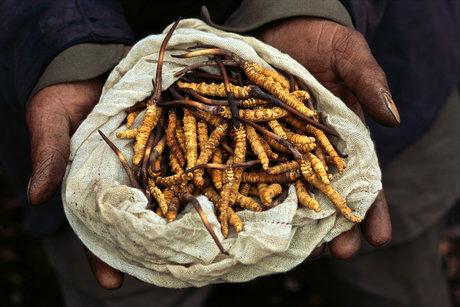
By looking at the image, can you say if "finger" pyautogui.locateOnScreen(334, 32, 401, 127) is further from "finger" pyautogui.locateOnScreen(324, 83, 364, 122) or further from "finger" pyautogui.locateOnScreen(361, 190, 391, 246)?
"finger" pyautogui.locateOnScreen(361, 190, 391, 246)

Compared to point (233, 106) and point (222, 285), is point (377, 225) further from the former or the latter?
point (222, 285)

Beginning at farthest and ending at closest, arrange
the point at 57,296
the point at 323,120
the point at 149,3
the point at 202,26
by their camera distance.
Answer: the point at 57,296 < the point at 149,3 < the point at 202,26 < the point at 323,120

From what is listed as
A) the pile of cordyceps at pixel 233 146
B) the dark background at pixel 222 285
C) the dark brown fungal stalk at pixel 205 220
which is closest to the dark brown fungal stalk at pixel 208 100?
the pile of cordyceps at pixel 233 146

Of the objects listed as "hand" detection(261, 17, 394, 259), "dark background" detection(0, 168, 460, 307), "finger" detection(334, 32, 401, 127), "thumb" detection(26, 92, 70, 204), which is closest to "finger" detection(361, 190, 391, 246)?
"hand" detection(261, 17, 394, 259)

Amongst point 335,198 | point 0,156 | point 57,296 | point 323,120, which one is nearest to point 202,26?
point 323,120

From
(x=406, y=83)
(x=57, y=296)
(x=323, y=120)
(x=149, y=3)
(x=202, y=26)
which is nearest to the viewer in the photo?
(x=323, y=120)

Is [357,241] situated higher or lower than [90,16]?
lower

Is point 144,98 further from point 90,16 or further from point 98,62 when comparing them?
point 90,16
